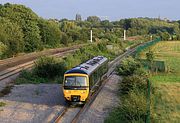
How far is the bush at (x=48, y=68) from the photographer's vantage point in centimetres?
3141

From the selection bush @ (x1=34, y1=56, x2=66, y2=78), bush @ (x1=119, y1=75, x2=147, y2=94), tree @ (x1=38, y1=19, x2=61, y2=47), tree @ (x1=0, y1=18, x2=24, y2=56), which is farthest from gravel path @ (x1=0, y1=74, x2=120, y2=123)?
tree @ (x1=38, y1=19, x2=61, y2=47)

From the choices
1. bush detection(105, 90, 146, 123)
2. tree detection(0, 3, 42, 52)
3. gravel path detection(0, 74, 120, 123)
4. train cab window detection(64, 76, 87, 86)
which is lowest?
gravel path detection(0, 74, 120, 123)

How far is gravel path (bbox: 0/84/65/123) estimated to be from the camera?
1800cm

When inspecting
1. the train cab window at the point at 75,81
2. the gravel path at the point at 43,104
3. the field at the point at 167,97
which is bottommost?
the field at the point at 167,97

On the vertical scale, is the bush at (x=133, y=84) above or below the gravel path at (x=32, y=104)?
above

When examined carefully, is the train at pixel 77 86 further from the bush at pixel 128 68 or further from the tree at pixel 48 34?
the tree at pixel 48 34

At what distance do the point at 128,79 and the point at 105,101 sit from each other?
2.80 metres

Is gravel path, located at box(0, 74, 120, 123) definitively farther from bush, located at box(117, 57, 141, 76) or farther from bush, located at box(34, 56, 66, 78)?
bush, located at box(34, 56, 66, 78)

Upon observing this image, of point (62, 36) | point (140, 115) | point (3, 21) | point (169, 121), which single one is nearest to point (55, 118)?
point (140, 115)

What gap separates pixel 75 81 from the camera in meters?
20.3

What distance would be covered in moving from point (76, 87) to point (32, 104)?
3.07 meters

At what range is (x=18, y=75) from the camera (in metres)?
32.1

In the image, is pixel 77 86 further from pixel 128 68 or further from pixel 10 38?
pixel 10 38

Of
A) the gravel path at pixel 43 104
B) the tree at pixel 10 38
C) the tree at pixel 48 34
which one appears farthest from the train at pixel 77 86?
the tree at pixel 48 34
